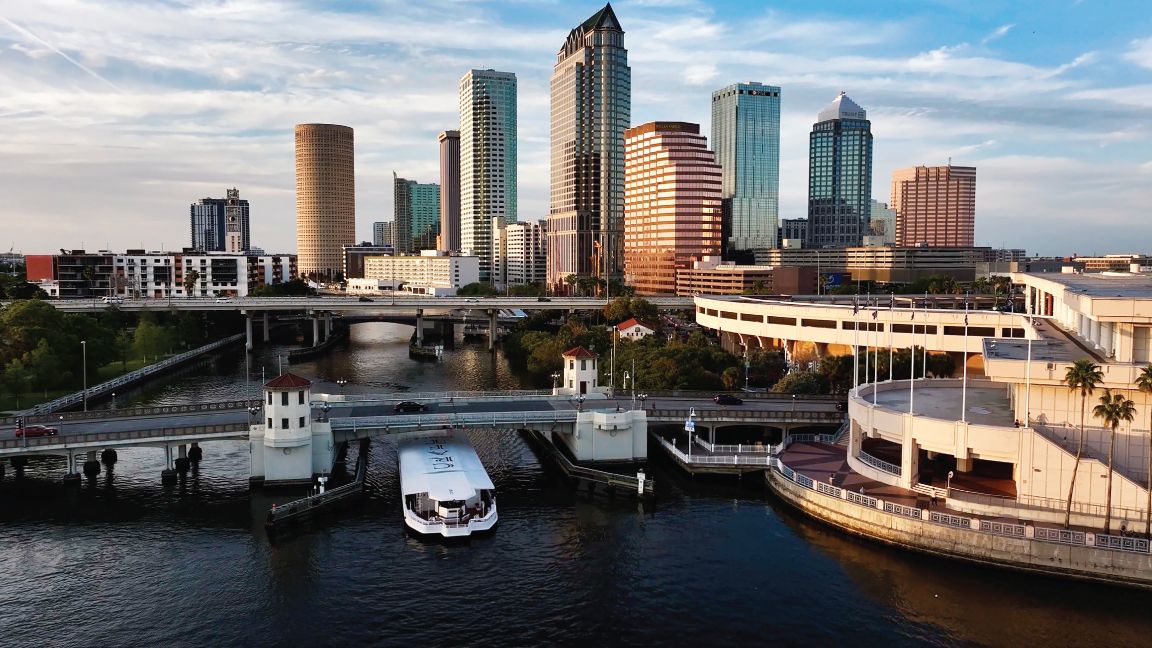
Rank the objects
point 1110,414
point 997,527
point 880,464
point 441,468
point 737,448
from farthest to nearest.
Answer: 1. point 737,448
2. point 441,468
3. point 880,464
4. point 997,527
5. point 1110,414

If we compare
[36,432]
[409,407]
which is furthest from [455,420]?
[36,432]

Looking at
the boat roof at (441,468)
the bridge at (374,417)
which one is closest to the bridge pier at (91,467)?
the bridge at (374,417)

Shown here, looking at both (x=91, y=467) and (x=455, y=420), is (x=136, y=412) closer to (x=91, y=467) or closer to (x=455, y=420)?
(x=91, y=467)

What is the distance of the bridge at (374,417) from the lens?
6938 centimetres

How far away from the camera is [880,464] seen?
217ft

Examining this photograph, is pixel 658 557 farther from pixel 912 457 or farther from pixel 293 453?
pixel 293 453

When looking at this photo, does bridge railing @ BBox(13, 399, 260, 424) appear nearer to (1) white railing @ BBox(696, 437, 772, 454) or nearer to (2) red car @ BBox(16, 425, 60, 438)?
(2) red car @ BBox(16, 425, 60, 438)

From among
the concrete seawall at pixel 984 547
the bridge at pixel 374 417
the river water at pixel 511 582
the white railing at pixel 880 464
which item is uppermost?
the bridge at pixel 374 417

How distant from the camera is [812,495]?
6306 centimetres

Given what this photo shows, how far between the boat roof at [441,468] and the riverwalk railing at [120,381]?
125 ft

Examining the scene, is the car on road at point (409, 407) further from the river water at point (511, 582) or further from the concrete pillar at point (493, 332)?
the concrete pillar at point (493, 332)

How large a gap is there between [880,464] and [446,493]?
32965 mm

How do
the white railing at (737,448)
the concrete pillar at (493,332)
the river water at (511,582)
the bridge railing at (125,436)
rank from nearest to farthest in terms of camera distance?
the river water at (511,582), the bridge railing at (125,436), the white railing at (737,448), the concrete pillar at (493,332)

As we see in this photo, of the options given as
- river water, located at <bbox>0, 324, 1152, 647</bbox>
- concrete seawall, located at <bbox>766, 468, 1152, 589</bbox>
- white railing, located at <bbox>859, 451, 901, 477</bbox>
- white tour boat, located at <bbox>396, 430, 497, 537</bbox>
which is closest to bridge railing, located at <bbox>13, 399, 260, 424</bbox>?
river water, located at <bbox>0, 324, 1152, 647</bbox>
